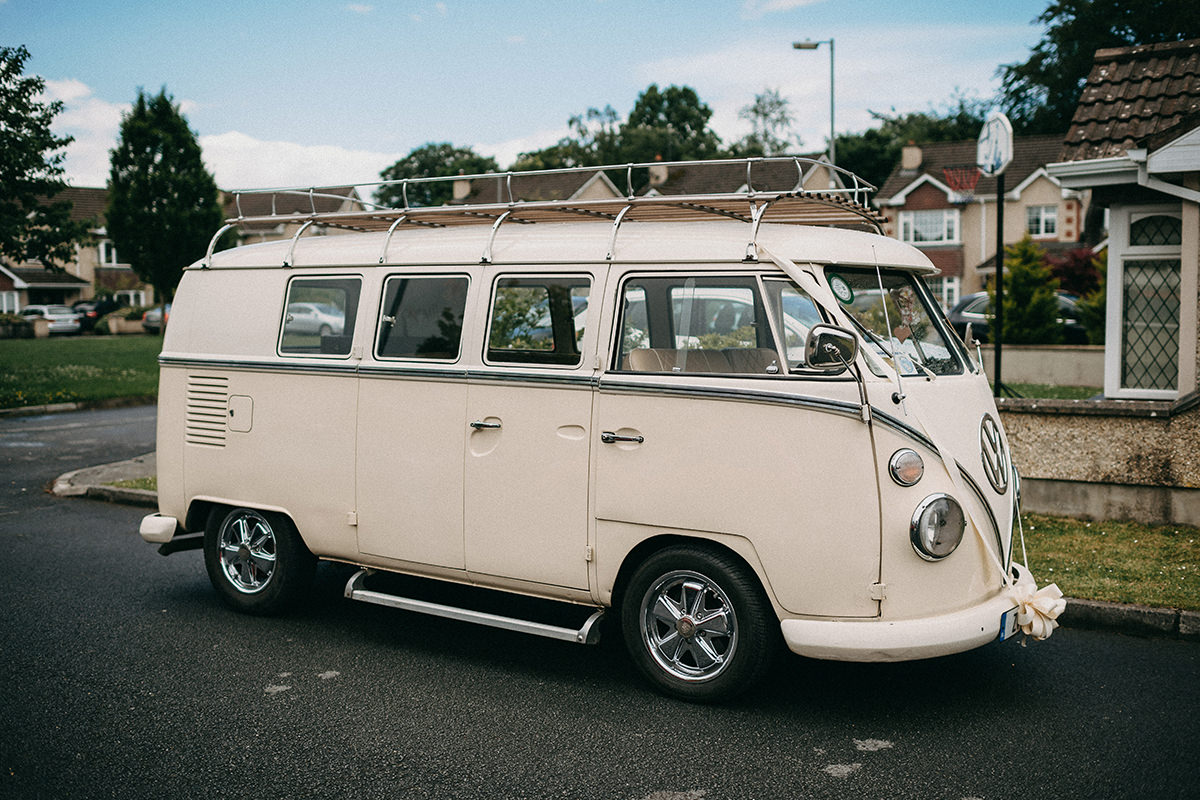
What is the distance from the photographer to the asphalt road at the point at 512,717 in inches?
169

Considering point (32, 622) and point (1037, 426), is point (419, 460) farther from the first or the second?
point (1037, 426)

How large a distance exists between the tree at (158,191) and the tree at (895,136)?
45.4 meters

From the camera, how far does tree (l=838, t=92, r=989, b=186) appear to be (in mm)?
70562

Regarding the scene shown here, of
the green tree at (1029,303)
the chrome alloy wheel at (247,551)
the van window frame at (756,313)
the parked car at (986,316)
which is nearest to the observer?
the van window frame at (756,313)

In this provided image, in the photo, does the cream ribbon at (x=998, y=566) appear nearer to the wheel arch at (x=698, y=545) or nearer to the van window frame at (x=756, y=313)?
the van window frame at (x=756, y=313)

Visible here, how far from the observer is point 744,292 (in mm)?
5047

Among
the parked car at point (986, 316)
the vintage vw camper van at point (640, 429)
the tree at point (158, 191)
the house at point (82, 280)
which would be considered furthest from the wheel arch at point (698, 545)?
the house at point (82, 280)

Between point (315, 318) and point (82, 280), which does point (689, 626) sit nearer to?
point (315, 318)

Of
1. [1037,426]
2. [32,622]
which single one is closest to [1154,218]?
[1037,426]

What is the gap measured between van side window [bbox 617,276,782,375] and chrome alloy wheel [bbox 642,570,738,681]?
1074mm

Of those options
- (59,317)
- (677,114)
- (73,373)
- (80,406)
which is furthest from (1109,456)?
(677,114)

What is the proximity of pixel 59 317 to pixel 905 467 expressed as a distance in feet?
180

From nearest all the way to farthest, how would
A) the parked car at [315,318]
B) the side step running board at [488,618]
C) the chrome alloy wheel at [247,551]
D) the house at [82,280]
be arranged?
the side step running board at [488,618], the parked car at [315,318], the chrome alloy wheel at [247,551], the house at [82,280]

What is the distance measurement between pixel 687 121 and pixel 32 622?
83074 millimetres
